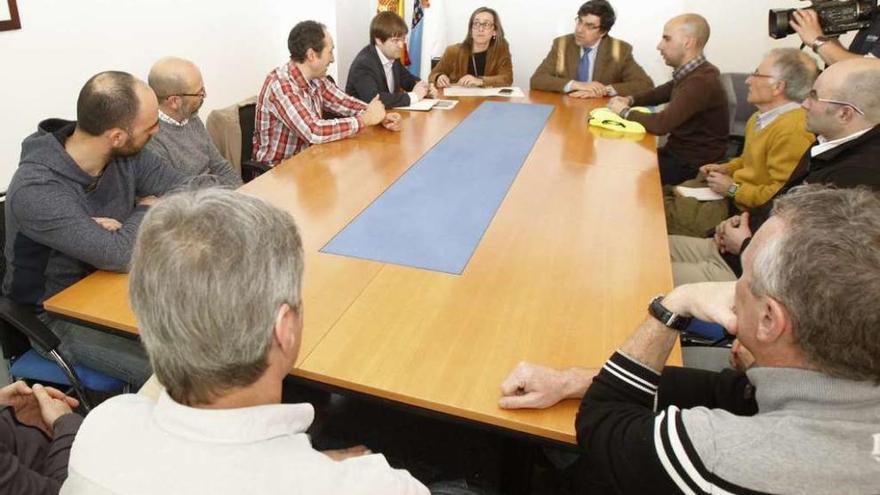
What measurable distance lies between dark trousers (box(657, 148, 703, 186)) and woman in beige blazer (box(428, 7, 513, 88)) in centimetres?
145

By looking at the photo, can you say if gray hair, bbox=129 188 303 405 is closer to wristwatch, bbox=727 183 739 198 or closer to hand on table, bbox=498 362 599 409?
hand on table, bbox=498 362 599 409

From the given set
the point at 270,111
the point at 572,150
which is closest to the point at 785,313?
the point at 572,150

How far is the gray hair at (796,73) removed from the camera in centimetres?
268

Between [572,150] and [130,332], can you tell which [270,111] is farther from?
[130,332]

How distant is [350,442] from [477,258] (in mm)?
829

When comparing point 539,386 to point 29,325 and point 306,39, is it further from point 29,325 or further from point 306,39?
point 306,39

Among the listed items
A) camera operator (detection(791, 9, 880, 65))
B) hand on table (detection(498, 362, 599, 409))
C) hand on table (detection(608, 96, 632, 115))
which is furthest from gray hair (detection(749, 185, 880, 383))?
hand on table (detection(608, 96, 632, 115))

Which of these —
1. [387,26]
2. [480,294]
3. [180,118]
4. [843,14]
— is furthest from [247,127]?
[843,14]

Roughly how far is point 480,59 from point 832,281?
12.9ft

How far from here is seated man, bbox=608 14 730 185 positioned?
332 centimetres

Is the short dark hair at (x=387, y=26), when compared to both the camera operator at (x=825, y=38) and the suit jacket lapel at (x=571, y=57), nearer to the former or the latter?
the suit jacket lapel at (x=571, y=57)

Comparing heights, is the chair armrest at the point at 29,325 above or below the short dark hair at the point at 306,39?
below

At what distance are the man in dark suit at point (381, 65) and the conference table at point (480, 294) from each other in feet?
3.69

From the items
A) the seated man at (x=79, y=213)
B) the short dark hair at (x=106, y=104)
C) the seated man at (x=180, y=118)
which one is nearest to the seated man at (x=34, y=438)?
the seated man at (x=79, y=213)
